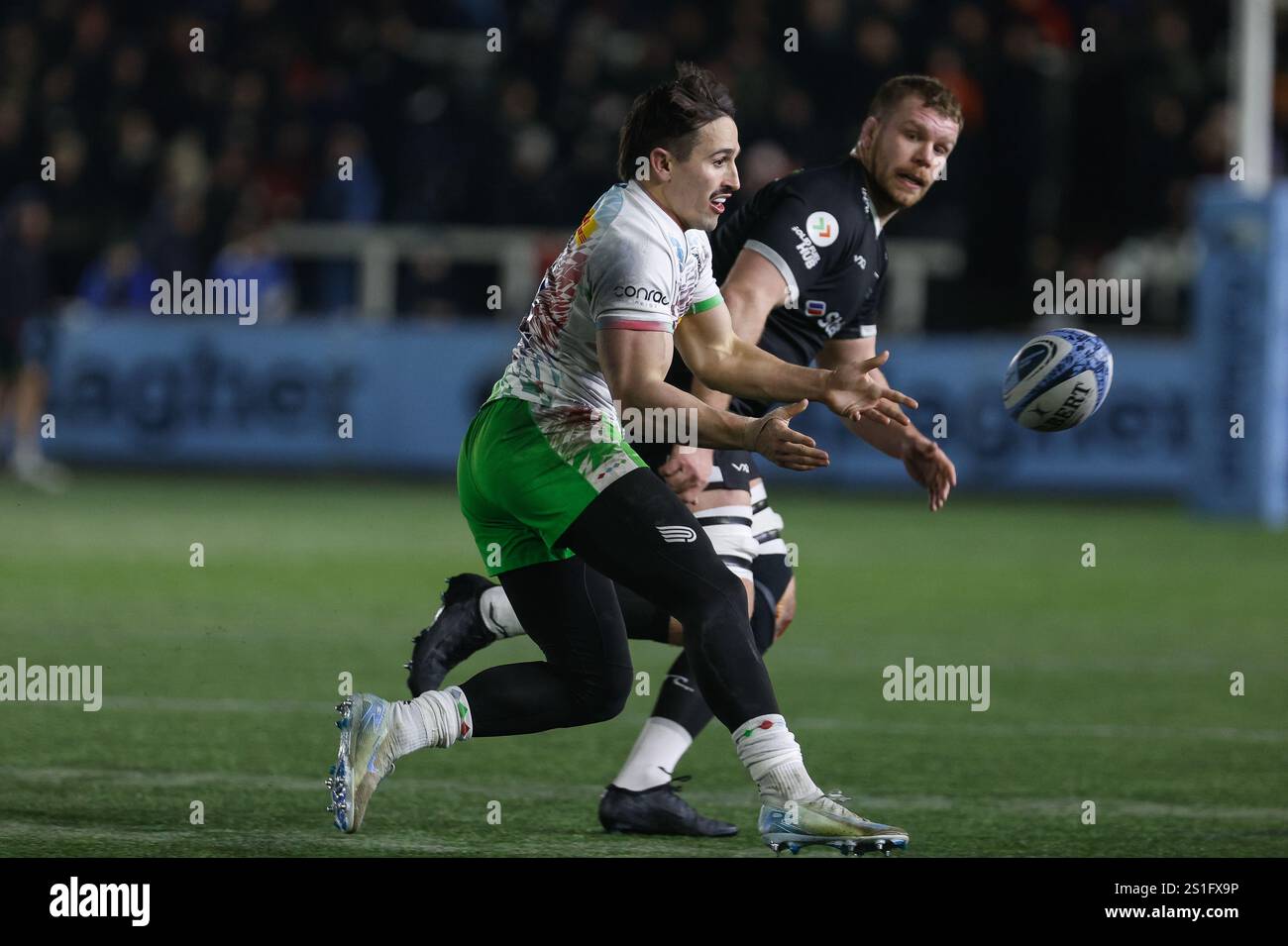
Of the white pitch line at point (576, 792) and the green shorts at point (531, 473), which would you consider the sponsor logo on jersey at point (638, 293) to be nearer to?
the green shorts at point (531, 473)

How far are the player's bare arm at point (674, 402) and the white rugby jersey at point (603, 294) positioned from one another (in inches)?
1.9

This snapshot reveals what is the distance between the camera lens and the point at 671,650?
35.3ft

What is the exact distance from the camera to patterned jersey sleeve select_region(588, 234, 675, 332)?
18.6ft

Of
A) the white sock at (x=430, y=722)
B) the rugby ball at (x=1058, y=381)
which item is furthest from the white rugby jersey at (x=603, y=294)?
the rugby ball at (x=1058, y=381)

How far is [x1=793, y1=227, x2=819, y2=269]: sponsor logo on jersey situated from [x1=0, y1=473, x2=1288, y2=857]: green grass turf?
1706 millimetres

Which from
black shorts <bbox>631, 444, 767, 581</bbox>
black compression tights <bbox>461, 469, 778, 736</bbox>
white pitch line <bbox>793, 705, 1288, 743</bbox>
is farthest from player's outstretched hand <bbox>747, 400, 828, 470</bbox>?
white pitch line <bbox>793, 705, 1288, 743</bbox>

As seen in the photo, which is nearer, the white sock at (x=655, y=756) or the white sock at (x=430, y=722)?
the white sock at (x=430, y=722)

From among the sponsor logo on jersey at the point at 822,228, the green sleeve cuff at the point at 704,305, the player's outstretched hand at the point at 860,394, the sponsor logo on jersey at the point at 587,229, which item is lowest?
the player's outstretched hand at the point at 860,394

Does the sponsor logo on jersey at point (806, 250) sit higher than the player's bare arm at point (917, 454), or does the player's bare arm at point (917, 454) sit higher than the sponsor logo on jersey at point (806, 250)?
the sponsor logo on jersey at point (806, 250)

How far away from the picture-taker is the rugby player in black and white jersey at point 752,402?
6578mm

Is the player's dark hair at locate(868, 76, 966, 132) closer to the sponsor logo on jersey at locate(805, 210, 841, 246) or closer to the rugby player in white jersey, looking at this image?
the sponsor logo on jersey at locate(805, 210, 841, 246)

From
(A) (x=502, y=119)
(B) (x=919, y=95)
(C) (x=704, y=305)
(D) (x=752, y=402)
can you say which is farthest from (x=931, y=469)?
(A) (x=502, y=119)

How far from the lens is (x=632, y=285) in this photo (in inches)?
224

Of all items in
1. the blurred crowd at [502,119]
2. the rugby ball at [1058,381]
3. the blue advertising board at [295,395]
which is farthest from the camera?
the blurred crowd at [502,119]
